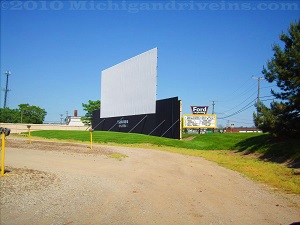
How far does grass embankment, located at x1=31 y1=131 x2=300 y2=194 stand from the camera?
12.2 m

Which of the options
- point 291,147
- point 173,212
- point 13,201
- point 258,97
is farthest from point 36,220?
point 258,97

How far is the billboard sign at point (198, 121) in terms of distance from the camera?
1543 inches

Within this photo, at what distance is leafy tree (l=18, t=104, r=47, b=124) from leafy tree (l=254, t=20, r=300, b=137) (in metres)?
99.5

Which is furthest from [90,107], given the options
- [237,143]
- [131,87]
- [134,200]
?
[134,200]

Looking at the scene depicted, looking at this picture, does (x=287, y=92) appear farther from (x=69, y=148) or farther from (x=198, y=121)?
(x=198, y=121)

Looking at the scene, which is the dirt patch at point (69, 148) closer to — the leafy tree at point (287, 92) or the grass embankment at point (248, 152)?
the grass embankment at point (248, 152)

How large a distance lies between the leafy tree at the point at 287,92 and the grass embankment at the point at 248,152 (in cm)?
115

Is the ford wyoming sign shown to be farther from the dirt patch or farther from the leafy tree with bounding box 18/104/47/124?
the leafy tree with bounding box 18/104/47/124

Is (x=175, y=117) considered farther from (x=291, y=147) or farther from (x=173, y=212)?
(x=173, y=212)

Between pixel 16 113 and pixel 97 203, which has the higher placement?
pixel 16 113

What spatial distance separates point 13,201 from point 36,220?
116 cm

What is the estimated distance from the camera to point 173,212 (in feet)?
20.8

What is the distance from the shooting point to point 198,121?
39.3 m

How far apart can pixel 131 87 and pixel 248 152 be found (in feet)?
74.1
